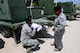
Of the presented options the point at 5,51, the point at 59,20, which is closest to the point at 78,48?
the point at 59,20

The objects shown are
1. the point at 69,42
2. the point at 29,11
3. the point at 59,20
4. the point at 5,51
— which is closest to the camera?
the point at 59,20

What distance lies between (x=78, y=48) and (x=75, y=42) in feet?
3.27

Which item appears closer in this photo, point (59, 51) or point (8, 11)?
point (59, 51)

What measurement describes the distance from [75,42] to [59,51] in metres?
1.59

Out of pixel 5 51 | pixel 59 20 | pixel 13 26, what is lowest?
pixel 5 51

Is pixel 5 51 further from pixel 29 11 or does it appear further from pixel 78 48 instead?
pixel 29 11

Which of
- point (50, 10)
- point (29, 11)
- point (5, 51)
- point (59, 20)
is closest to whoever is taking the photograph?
point (59, 20)

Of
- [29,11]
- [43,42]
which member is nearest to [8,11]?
[43,42]

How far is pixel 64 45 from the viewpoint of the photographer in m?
7.83

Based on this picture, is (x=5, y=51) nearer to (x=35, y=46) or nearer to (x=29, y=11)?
(x=35, y=46)

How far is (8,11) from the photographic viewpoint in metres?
8.88

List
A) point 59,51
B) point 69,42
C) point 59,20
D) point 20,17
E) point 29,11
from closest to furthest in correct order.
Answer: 1. point 59,20
2. point 59,51
3. point 69,42
4. point 20,17
5. point 29,11

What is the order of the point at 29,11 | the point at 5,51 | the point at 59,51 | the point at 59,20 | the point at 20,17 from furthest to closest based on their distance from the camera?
the point at 29,11 → the point at 20,17 → the point at 5,51 → the point at 59,51 → the point at 59,20

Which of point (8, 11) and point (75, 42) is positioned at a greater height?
point (8, 11)
